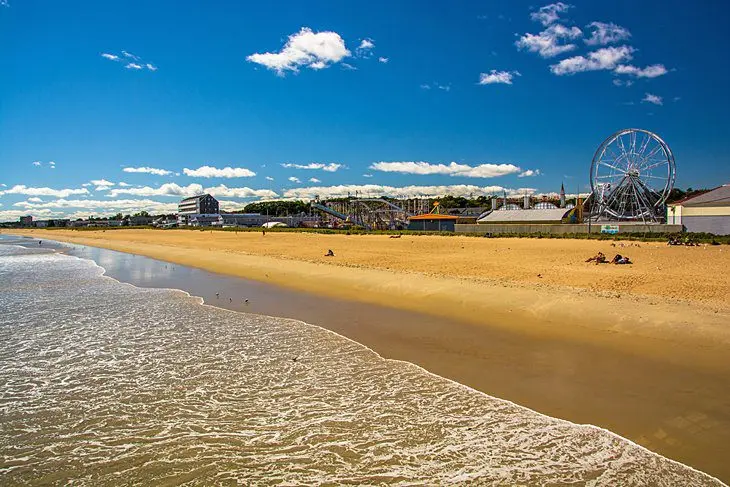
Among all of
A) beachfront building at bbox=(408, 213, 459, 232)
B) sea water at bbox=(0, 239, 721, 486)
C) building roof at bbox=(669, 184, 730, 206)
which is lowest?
sea water at bbox=(0, 239, 721, 486)

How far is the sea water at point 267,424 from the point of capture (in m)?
5.43

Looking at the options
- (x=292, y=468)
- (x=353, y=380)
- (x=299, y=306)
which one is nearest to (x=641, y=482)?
(x=292, y=468)

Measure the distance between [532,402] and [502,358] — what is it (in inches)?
84.2

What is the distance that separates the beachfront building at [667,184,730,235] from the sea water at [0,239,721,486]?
176 feet

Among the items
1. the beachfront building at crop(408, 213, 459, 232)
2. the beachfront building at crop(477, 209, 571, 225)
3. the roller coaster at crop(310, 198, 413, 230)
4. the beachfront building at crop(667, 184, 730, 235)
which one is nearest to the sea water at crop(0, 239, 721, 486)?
the beachfront building at crop(667, 184, 730, 235)

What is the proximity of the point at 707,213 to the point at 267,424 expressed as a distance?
5843 cm

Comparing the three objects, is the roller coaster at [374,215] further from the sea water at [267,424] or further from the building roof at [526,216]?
the sea water at [267,424]

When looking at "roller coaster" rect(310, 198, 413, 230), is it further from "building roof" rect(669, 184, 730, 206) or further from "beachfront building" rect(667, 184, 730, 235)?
"building roof" rect(669, 184, 730, 206)

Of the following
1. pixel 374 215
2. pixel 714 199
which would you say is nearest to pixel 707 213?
pixel 714 199

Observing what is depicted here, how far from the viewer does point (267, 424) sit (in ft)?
22.1

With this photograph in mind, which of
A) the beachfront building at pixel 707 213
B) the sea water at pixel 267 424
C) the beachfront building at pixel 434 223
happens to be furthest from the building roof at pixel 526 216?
the sea water at pixel 267 424

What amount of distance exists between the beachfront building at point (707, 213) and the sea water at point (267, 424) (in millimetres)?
53623

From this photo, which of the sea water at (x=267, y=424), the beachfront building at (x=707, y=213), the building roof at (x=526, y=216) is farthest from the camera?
the building roof at (x=526, y=216)

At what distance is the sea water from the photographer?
543 centimetres
